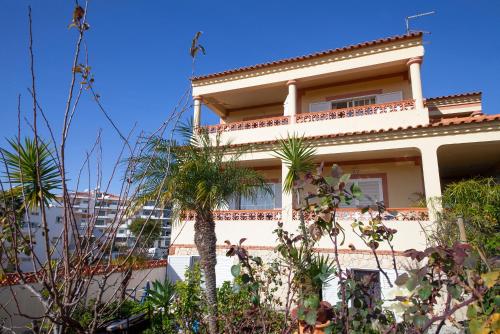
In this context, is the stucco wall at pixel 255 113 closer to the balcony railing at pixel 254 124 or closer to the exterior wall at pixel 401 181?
the balcony railing at pixel 254 124

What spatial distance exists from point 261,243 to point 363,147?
4910 mm

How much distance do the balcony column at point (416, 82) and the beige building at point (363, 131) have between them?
0.03m

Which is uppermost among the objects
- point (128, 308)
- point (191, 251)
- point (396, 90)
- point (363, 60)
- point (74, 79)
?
point (363, 60)

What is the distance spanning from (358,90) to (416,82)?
9.11 feet

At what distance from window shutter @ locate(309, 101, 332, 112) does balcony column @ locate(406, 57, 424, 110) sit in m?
3.55

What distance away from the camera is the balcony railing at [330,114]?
1116cm

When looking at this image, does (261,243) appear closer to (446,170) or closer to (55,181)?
(55,181)

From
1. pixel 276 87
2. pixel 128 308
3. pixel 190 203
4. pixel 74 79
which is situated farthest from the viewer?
pixel 276 87

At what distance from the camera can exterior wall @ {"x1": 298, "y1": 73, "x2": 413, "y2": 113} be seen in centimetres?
1286

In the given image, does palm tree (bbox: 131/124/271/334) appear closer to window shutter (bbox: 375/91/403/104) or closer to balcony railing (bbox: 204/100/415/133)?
balcony railing (bbox: 204/100/415/133)

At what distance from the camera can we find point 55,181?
3.50 metres

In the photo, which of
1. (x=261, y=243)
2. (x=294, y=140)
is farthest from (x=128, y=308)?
(x=294, y=140)

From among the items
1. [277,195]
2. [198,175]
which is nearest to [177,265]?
[277,195]

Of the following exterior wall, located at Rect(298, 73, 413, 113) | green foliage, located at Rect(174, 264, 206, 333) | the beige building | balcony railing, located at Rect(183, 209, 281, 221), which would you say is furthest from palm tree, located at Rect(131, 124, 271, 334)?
exterior wall, located at Rect(298, 73, 413, 113)
